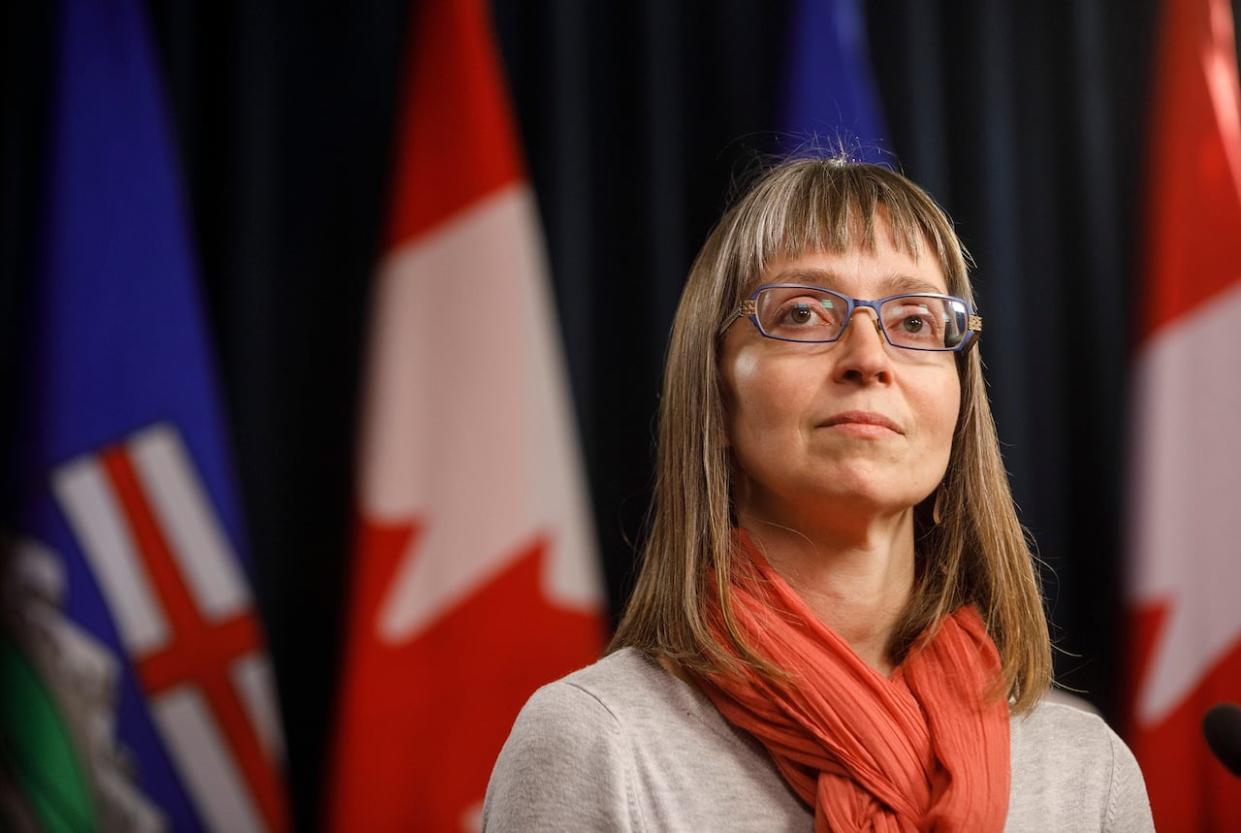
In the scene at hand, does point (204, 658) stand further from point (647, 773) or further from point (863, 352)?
point (863, 352)

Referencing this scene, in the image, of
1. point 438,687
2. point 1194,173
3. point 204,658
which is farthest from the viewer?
point 1194,173

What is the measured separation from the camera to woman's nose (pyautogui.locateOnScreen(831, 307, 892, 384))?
1.17 metres

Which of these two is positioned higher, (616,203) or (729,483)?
(616,203)

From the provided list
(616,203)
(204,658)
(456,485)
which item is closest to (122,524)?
(204,658)

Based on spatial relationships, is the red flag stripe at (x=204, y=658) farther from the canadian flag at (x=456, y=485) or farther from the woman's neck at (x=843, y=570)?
the woman's neck at (x=843, y=570)

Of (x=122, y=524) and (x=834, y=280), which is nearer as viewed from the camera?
(x=834, y=280)

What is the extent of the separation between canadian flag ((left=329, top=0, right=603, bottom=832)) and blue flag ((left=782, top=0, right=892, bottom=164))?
66cm

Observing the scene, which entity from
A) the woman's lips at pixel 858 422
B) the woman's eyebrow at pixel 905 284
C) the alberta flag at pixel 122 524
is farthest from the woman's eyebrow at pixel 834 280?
the alberta flag at pixel 122 524

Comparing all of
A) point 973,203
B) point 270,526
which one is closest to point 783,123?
point 973,203

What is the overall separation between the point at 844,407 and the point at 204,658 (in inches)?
66.6

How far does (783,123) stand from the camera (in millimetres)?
2918

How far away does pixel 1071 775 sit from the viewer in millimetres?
1235

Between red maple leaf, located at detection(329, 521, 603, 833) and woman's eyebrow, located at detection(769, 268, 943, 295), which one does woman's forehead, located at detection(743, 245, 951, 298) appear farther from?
red maple leaf, located at detection(329, 521, 603, 833)

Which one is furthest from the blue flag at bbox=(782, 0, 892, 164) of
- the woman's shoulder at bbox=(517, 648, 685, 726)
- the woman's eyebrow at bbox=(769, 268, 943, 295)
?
the woman's shoulder at bbox=(517, 648, 685, 726)
